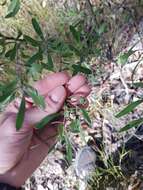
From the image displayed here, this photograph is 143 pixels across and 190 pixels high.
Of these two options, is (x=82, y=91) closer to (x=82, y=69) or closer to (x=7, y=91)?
(x=82, y=69)

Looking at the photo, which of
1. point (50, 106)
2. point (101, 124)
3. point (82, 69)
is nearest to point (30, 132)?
point (50, 106)

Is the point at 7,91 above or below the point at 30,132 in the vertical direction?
above

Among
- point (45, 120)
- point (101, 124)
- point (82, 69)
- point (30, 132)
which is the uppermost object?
point (82, 69)

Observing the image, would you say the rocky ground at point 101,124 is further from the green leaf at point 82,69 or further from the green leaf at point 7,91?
the green leaf at point 7,91

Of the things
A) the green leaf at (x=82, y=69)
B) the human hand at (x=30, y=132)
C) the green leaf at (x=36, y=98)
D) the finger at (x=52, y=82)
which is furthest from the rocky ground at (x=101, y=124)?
the green leaf at (x=36, y=98)

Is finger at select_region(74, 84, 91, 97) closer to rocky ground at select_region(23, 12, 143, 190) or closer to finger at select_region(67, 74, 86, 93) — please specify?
finger at select_region(67, 74, 86, 93)

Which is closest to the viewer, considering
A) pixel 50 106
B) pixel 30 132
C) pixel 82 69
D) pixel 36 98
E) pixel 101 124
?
pixel 36 98

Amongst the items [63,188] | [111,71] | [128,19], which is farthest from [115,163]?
[128,19]
